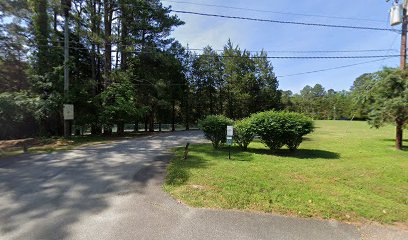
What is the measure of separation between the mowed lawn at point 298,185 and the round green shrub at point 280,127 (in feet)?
3.84

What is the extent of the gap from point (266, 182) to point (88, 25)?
20236mm

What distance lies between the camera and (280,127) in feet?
32.0

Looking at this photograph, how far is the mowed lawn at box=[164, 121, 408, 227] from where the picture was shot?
180 inches

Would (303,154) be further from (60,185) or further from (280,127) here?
(60,185)

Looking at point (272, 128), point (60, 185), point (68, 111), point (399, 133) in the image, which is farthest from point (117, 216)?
point (399, 133)

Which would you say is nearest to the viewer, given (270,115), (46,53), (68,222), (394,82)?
(68,222)

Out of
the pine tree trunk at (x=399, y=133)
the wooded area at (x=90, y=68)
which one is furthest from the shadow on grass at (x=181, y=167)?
the pine tree trunk at (x=399, y=133)

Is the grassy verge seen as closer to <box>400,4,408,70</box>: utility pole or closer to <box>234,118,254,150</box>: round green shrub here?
<box>234,118,254,150</box>: round green shrub

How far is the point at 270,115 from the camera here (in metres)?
10.1

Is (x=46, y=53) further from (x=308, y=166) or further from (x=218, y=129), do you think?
(x=308, y=166)

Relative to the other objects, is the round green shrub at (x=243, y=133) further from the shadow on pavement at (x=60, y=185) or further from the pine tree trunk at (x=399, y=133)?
the pine tree trunk at (x=399, y=133)

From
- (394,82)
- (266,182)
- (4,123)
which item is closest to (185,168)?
(266,182)

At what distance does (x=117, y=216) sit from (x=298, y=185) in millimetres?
4055

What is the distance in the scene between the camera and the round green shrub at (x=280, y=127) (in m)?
9.75
